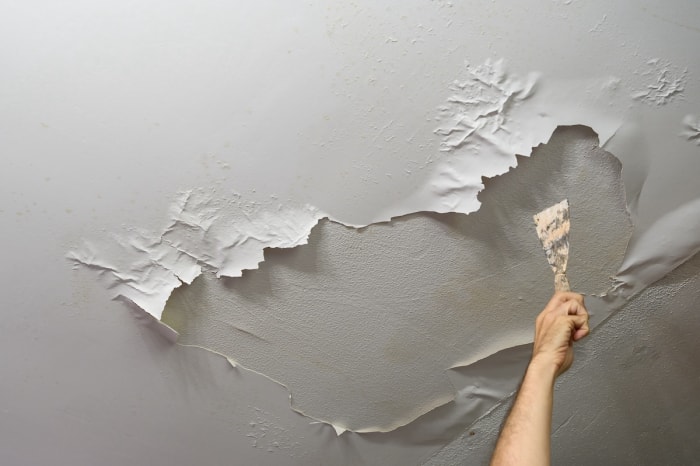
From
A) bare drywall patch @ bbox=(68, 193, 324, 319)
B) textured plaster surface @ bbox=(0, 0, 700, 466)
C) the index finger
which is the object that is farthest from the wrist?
bare drywall patch @ bbox=(68, 193, 324, 319)

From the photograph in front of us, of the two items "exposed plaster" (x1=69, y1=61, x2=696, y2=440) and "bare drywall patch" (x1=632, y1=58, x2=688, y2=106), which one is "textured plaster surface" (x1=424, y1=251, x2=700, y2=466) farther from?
"bare drywall patch" (x1=632, y1=58, x2=688, y2=106)

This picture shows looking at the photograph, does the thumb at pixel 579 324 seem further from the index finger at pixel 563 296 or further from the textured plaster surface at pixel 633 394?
the textured plaster surface at pixel 633 394

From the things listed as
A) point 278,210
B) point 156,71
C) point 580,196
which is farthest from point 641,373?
point 156,71

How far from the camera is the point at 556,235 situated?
3.75 feet

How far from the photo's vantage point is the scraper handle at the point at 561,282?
1149 millimetres

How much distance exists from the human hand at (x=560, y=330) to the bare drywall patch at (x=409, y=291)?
0.11 meters

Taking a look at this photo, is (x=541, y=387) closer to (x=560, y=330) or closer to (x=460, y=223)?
(x=560, y=330)

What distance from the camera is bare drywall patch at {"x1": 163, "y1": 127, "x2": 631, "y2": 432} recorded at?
1.13 m

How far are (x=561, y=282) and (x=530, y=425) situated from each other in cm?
32

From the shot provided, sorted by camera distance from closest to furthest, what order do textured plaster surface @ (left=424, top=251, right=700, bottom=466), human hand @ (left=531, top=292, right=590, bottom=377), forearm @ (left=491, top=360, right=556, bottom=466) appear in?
forearm @ (left=491, top=360, right=556, bottom=466) → human hand @ (left=531, top=292, right=590, bottom=377) → textured plaster surface @ (left=424, top=251, right=700, bottom=466)

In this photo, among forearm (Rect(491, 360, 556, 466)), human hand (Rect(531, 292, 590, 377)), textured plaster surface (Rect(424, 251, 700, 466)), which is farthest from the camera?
textured plaster surface (Rect(424, 251, 700, 466))

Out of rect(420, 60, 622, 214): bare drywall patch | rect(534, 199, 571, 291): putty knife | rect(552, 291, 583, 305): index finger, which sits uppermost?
rect(420, 60, 622, 214): bare drywall patch

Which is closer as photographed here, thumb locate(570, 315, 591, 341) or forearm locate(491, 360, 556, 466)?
forearm locate(491, 360, 556, 466)

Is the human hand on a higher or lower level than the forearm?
higher
